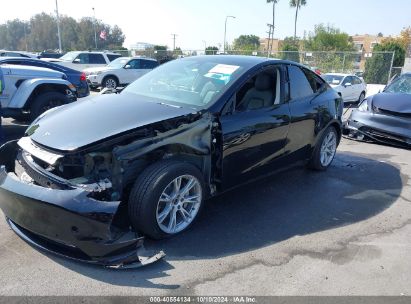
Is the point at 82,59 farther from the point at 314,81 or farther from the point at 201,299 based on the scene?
the point at 201,299

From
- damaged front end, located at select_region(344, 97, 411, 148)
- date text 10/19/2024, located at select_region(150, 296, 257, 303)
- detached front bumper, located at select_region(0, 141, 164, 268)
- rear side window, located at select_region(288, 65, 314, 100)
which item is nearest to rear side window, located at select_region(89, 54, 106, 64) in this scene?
damaged front end, located at select_region(344, 97, 411, 148)

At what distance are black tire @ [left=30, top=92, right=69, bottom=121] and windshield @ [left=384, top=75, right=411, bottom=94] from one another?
6.96 metres

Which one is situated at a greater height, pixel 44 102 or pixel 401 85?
pixel 401 85

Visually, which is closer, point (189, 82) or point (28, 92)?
point (189, 82)

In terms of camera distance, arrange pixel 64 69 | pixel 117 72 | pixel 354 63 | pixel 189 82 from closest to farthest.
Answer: pixel 189 82
pixel 64 69
pixel 117 72
pixel 354 63

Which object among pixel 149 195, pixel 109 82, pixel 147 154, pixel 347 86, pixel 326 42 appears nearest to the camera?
pixel 149 195

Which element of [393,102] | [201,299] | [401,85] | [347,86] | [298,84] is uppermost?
[298,84]

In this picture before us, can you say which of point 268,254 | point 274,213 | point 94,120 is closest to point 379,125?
point 274,213

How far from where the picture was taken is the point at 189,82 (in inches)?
168

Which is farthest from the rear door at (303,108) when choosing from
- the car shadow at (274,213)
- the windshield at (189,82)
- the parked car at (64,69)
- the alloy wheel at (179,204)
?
the parked car at (64,69)

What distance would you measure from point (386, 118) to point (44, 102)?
6.66 m

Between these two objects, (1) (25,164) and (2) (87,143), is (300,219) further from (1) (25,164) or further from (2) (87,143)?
(1) (25,164)

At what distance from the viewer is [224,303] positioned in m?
2.68

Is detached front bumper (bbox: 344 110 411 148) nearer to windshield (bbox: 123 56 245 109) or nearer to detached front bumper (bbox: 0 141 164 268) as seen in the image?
windshield (bbox: 123 56 245 109)
